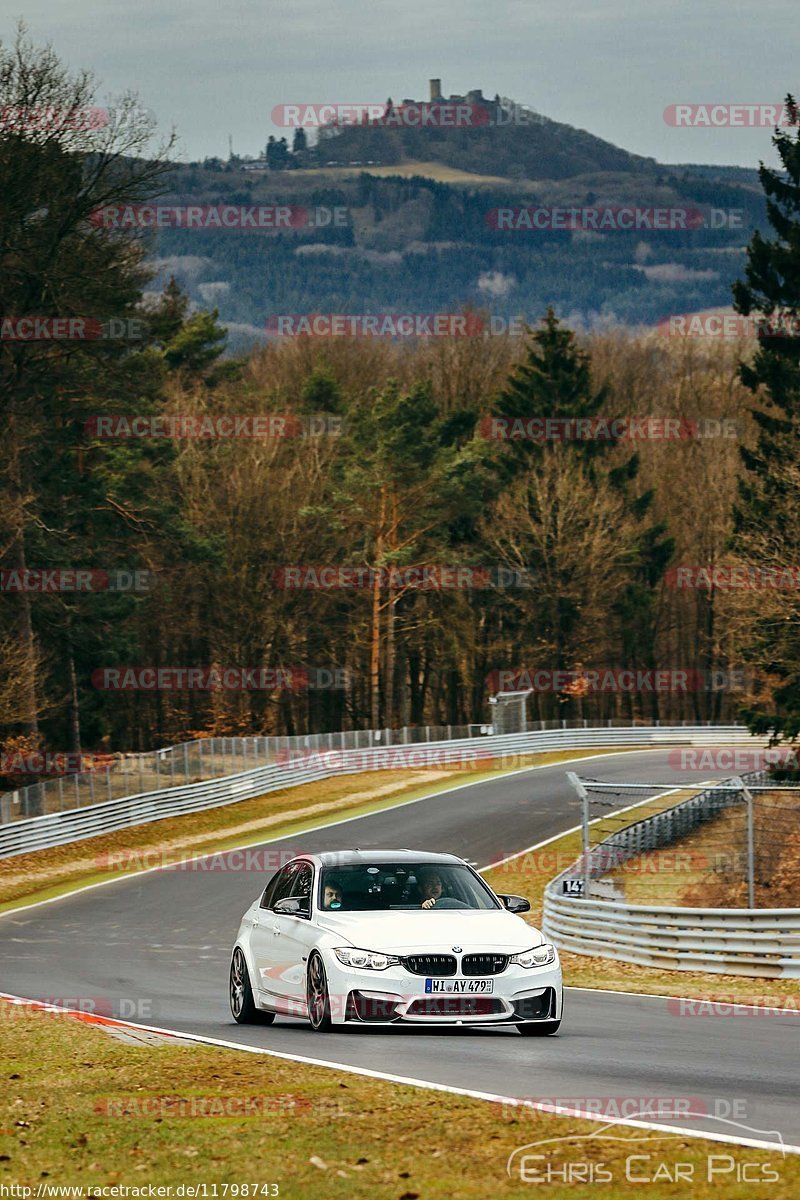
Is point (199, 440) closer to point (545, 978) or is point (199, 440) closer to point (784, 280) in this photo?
point (784, 280)

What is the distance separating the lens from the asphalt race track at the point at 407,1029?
1029 centimetres

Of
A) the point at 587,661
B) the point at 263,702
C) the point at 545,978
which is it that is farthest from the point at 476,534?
the point at 545,978

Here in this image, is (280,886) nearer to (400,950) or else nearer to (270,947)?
(270,947)

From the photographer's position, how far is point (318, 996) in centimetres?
1320

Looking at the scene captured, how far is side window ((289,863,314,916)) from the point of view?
13.8 m

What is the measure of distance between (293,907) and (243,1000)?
56.7 inches

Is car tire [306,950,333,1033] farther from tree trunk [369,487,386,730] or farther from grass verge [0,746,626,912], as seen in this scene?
tree trunk [369,487,386,730]

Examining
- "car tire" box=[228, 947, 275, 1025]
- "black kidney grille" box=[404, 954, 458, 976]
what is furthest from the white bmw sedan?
"car tire" box=[228, 947, 275, 1025]

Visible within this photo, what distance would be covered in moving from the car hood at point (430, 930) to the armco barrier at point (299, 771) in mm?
29877

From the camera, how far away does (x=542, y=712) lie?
83250 mm

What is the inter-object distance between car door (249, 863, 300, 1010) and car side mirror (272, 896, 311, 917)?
0.77ft

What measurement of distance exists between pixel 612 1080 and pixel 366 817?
37623mm

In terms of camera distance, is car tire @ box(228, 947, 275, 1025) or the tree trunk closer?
Result: car tire @ box(228, 947, 275, 1025)

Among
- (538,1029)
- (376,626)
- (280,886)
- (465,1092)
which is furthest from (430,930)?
(376,626)
